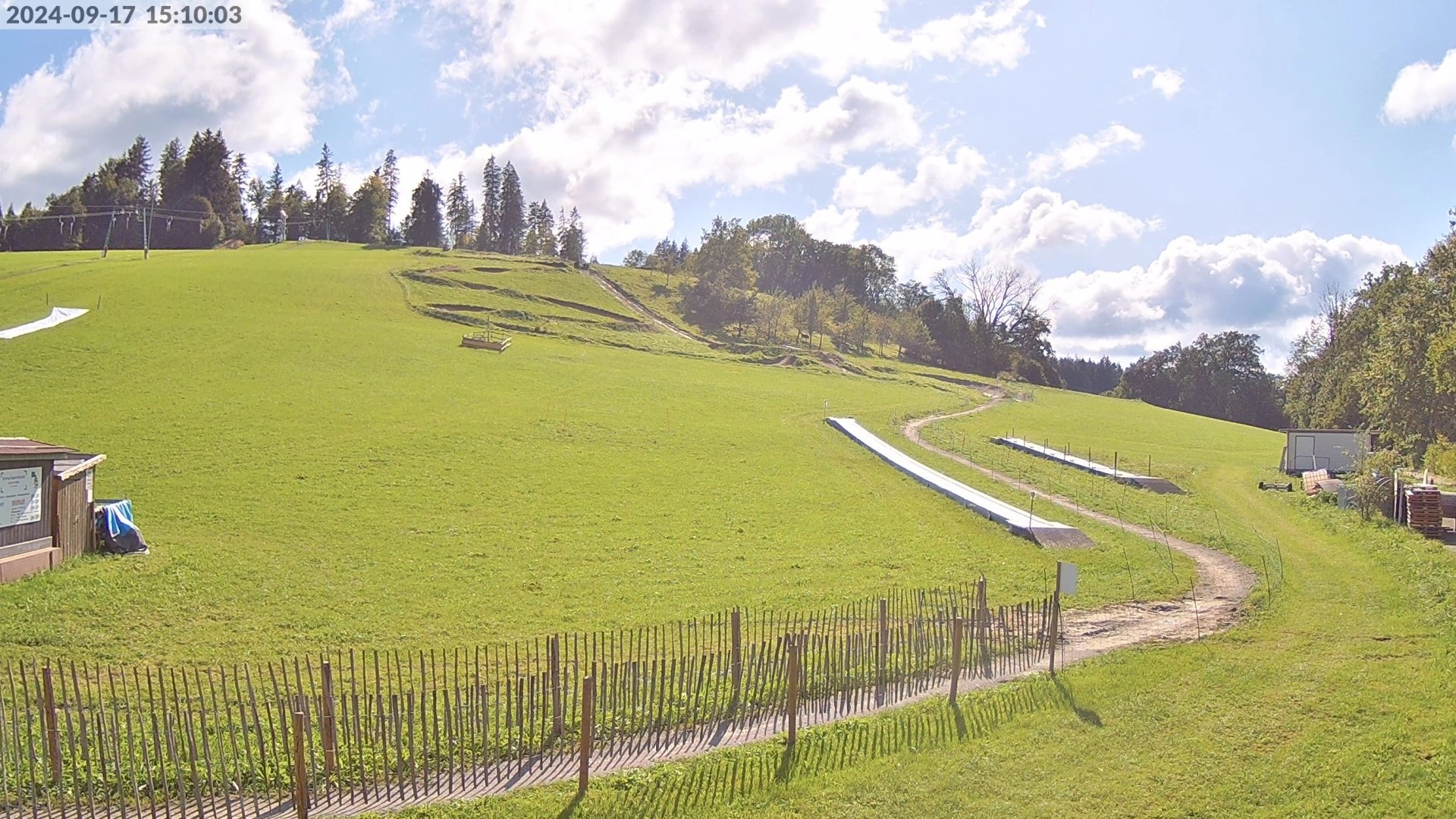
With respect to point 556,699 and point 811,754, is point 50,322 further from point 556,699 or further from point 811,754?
point 811,754

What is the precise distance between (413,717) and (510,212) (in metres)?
153

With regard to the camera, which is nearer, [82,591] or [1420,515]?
[82,591]

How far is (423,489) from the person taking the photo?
103 ft

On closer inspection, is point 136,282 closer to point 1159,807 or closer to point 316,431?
point 316,431

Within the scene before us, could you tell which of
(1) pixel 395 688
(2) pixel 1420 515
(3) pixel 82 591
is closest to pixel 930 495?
(2) pixel 1420 515

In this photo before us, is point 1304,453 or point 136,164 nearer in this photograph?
point 1304,453

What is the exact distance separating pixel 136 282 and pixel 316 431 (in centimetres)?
4624

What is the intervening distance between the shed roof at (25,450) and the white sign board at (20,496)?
1.29ft

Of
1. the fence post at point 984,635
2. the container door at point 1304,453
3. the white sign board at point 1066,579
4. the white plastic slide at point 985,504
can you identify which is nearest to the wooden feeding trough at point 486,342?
the white plastic slide at point 985,504

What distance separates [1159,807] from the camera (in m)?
11.2

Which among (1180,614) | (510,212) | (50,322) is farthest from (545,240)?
(1180,614)

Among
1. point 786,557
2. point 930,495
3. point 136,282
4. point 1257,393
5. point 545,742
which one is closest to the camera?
point 545,742

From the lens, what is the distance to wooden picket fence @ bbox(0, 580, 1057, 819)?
36.1 ft

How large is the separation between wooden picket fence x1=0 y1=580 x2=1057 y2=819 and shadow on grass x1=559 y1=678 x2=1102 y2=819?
1.51 feet
